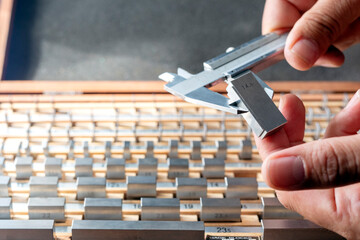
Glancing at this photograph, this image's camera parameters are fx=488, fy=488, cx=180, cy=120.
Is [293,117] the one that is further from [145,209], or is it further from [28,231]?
[28,231]

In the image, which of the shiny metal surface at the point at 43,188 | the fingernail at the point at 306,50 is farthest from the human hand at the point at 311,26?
the shiny metal surface at the point at 43,188

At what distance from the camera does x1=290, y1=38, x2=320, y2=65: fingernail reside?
640 mm

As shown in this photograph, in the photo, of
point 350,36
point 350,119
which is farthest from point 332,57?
point 350,119

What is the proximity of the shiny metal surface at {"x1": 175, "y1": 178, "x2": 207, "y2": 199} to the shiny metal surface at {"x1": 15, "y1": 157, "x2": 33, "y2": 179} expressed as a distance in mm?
178

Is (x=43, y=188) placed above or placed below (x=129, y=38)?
below

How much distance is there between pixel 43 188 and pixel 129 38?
0.46 metres

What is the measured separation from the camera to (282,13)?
29.3 inches

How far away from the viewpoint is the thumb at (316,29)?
642 millimetres

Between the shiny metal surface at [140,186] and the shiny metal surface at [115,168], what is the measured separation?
3 centimetres

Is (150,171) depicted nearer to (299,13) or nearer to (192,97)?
(192,97)

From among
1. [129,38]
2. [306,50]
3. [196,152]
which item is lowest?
[196,152]

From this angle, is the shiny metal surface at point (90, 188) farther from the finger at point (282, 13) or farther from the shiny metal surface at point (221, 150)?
the finger at point (282, 13)

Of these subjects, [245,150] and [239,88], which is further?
[245,150]

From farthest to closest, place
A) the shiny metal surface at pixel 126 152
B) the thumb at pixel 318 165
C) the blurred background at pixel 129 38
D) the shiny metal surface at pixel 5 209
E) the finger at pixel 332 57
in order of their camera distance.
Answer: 1. the blurred background at pixel 129 38
2. the finger at pixel 332 57
3. the shiny metal surface at pixel 126 152
4. the shiny metal surface at pixel 5 209
5. the thumb at pixel 318 165
